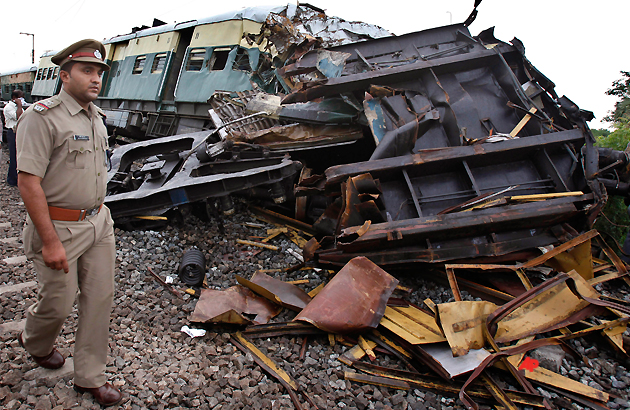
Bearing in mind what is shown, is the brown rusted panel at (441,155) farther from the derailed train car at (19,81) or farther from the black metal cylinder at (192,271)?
the derailed train car at (19,81)

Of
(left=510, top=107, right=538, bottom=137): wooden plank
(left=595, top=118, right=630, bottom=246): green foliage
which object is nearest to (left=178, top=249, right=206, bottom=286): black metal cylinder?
(left=510, top=107, right=538, bottom=137): wooden plank

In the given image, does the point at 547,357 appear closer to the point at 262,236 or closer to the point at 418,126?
the point at 418,126

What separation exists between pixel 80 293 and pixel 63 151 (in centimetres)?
88

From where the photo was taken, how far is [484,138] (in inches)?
177

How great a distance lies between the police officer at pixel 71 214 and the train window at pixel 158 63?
37.4 ft

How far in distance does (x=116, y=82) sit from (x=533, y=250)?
15.9 m

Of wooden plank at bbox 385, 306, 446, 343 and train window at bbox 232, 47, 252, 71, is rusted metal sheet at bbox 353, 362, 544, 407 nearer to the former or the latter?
wooden plank at bbox 385, 306, 446, 343

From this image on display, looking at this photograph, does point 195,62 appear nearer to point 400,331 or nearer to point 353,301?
point 353,301

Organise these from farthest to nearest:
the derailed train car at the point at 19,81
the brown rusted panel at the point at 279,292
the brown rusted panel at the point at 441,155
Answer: the derailed train car at the point at 19,81 → the brown rusted panel at the point at 441,155 → the brown rusted panel at the point at 279,292

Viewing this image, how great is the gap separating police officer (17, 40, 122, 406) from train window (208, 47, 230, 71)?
9.18 meters

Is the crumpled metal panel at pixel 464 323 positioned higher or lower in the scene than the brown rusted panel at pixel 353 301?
higher

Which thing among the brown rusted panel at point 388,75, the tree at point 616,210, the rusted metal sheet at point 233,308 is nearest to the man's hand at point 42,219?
the rusted metal sheet at point 233,308

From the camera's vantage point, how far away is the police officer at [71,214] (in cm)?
203

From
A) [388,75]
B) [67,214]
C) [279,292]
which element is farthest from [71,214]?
[388,75]
